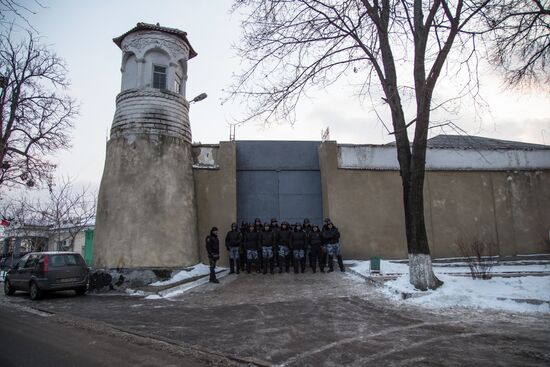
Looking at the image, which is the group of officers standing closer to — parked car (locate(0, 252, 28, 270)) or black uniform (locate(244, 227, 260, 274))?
black uniform (locate(244, 227, 260, 274))

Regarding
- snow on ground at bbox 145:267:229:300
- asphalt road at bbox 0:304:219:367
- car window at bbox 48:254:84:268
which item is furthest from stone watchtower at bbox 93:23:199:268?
asphalt road at bbox 0:304:219:367

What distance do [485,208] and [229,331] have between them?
44.8 ft

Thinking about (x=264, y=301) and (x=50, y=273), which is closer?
(x=264, y=301)

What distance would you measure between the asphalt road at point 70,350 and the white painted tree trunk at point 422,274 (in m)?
6.58

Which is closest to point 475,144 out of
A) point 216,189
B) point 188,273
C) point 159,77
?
point 216,189

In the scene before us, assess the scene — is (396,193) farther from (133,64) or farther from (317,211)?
(133,64)

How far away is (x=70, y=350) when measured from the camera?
637 centimetres

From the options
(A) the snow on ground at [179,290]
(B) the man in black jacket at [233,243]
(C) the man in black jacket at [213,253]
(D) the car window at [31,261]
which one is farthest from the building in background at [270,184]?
(D) the car window at [31,261]

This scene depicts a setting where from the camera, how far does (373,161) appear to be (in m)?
17.0

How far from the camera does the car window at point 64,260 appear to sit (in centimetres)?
1354

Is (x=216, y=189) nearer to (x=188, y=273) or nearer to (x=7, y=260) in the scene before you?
(x=188, y=273)

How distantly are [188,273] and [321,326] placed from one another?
26.2 feet

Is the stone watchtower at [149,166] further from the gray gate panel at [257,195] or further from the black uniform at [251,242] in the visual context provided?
the black uniform at [251,242]

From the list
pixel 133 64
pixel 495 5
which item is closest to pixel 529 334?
pixel 495 5
